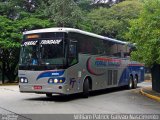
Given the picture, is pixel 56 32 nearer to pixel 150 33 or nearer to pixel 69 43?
pixel 69 43

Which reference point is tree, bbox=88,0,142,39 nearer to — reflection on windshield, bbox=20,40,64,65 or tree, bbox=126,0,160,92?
tree, bbox=126,0,160,92

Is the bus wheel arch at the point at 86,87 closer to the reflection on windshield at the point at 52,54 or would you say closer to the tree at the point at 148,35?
the reflection on windshield at the point at 52,54

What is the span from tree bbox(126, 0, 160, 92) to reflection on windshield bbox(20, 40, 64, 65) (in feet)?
16.1

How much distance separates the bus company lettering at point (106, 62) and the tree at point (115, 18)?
16.4 meters

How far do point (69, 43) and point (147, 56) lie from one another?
501cm

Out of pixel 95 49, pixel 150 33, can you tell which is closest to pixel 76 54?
pixel 95 49

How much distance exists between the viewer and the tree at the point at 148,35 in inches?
728

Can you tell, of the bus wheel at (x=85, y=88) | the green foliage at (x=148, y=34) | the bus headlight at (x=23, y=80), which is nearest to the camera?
the bus headlight at (x=23, y=80)

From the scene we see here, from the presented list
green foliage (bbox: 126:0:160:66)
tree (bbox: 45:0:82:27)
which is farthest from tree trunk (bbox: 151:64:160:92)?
tree (bbox: 45:0:82:27)

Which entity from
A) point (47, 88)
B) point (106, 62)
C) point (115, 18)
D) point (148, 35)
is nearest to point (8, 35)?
point (115, 18)

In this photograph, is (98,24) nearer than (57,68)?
No

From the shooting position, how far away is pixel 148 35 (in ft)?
62.3

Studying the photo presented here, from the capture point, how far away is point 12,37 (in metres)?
34.1

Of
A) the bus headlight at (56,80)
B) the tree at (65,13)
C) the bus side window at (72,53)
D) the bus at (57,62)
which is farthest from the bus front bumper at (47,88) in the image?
the tree at (65,13)
